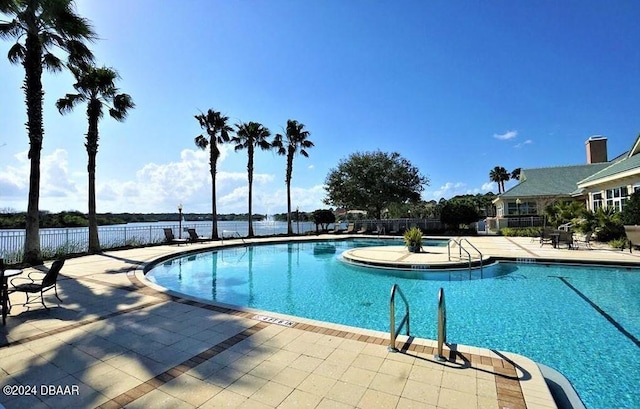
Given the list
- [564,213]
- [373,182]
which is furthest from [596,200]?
[373,182]

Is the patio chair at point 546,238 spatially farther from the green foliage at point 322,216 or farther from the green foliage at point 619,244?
the green foliage at point 322,216

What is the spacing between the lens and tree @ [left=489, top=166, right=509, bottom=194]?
54469 millimetres

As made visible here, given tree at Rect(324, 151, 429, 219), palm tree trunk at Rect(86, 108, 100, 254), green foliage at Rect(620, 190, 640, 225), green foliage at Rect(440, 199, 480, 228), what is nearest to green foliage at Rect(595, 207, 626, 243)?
green foliage at Rect(620, 190, 640, 225)

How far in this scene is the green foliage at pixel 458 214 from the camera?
2312 centimetres

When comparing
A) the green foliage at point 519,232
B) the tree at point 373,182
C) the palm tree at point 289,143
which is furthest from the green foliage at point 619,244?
the palm tree at point 289,143

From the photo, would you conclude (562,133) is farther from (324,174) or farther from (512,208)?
(324,174)

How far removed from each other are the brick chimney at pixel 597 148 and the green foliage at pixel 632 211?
18.9 metres

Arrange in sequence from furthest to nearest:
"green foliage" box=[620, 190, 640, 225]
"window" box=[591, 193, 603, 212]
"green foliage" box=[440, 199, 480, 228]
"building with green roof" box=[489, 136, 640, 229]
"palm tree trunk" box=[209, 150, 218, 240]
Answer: "green foliage" box=[440, 199, 480, 228] < "palm tree trunk" box=[209, 150, 218, 240] < "building with green roof" box=[489, 136, 640, 229] < "window" box=[591, 193, 603, 212] < "green foliage" box=[620, 190, 640, 225]

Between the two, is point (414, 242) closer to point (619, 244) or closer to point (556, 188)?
point (619, 244)

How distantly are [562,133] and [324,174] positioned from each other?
19134mm

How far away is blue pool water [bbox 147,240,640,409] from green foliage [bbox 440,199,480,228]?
12.9 metres

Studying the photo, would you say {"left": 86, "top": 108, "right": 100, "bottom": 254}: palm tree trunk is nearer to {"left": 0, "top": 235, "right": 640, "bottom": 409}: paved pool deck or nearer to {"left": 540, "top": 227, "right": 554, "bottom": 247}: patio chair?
{"left": 0, "top": 235, "right": 640, "bottom": 409}: paved pool deck

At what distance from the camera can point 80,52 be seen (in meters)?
11.5

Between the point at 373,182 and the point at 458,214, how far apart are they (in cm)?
819
